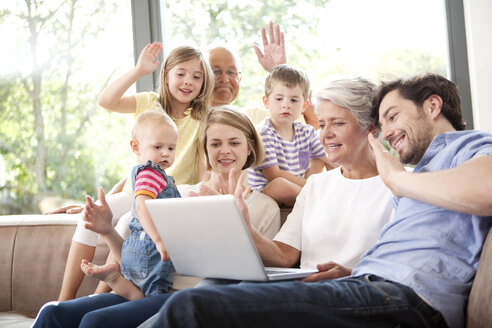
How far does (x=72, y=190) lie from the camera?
12.2 feet

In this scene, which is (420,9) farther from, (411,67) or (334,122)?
(334,122)

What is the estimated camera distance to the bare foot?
1.77m

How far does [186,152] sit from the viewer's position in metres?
2.59

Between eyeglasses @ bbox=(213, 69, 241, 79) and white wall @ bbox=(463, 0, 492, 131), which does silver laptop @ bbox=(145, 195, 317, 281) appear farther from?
white wall @ bbox=(463, 0, 492, 131)

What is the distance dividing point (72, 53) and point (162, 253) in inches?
94.9

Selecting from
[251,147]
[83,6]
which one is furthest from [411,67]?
[83,6]

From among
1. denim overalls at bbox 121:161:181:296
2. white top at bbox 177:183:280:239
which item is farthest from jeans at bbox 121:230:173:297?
white top at bbox 177:183:280:239

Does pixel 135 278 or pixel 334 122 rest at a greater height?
pixel 334 122

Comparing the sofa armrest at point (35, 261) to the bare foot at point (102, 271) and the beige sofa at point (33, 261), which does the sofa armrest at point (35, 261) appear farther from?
the bare foot at point (102, 271)

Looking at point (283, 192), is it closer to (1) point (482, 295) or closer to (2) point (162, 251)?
(2) point (162, 251)

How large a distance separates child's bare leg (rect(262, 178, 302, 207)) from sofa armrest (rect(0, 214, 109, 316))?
72 centimetres

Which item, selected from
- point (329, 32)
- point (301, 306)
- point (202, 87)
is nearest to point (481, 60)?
point (329, 32)

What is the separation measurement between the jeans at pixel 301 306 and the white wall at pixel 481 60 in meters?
2.07

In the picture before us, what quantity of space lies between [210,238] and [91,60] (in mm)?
2531
